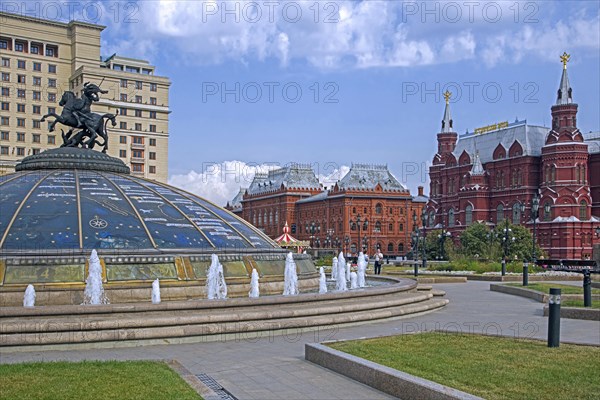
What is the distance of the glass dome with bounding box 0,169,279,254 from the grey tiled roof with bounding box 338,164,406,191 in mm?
58744

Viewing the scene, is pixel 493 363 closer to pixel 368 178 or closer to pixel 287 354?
pixel 287 354

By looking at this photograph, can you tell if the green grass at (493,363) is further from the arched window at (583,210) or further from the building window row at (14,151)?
the building window row at (14,151)

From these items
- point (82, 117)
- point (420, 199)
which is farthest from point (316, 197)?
point (82, 117)

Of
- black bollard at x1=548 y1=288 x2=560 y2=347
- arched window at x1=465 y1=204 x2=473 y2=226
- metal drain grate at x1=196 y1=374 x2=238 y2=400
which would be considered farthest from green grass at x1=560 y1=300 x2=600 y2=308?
arched window at x1=465 y1=204 x2=473 y2=226

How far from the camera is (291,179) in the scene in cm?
8306

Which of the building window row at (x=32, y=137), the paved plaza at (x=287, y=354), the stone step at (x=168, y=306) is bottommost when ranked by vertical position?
the paved plaza at (x=287, y=354)

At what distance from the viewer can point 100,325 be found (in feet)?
26.7

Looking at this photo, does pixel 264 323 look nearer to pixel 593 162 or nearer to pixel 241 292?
pixel 241 292

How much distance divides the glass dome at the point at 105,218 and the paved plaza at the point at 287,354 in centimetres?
328

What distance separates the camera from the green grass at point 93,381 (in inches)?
217

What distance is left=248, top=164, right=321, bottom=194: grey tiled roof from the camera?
8319cm

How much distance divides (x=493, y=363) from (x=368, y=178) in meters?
68.0

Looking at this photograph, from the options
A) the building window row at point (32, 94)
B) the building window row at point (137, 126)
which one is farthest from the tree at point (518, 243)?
the building window row at point (32, 94)

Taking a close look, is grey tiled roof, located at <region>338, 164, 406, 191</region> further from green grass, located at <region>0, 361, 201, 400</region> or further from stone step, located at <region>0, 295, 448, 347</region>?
green grass, located at <region>0, 361, 201, 400</region>
